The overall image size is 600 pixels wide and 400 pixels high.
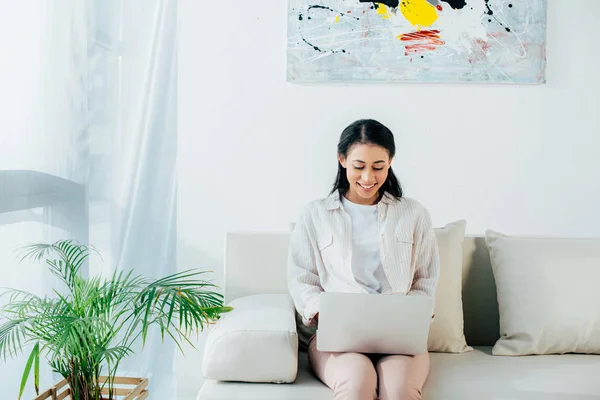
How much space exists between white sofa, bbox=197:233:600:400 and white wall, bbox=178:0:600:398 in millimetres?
405

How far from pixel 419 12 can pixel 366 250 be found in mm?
1040

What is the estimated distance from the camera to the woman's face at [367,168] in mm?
2068

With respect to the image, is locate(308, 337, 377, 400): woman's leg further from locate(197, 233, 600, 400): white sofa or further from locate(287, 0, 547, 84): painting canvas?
locate(287, 0, 547, 84): painting canvas

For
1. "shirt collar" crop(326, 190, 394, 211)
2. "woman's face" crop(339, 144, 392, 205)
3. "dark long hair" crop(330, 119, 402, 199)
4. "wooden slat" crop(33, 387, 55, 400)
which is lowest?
"wooden slat" crop(33, 387, 55, 400)

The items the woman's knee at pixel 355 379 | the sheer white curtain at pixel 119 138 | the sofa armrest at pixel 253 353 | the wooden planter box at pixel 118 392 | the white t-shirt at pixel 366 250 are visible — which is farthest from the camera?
the sheer white curtain at pixel 119 138

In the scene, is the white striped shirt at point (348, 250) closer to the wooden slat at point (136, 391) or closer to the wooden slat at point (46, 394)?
the wooden slat at point (136, 391)

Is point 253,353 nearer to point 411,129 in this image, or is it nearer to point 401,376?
point 401,376

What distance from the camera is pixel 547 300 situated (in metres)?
2.15

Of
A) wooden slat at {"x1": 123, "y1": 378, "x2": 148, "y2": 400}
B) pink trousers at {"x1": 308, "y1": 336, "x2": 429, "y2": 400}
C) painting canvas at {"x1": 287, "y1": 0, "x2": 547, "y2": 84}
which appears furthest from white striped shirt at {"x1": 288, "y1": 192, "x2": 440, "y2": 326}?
painting canvas at {"x1": 287, "y1": 0, "x2": 547, "y2": 84}

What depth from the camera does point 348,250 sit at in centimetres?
209

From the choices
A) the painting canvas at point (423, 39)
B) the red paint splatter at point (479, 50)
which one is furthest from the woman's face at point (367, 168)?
the red paint splatter at point (479, 50)

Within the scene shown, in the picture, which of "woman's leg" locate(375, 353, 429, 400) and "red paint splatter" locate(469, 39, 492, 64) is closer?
"woman's leg" locate(375, 353, 429, 400)

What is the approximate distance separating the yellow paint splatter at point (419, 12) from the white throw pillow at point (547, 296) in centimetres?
91

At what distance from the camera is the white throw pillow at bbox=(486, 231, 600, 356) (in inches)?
83.7
